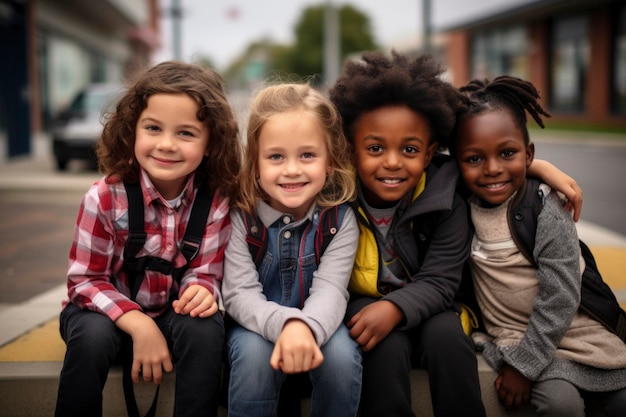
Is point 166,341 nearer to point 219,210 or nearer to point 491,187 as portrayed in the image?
Answer: point 219,210

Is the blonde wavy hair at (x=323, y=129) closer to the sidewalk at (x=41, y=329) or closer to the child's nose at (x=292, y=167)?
the child's nose at (x=292, y=167)

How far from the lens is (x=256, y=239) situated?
2254 mm

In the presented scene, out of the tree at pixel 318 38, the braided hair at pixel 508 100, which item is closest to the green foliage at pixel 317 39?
the tree at pixel 318 38

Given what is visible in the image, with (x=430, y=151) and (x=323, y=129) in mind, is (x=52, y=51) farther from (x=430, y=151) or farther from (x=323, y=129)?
(x=430, y=151)

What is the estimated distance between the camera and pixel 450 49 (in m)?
33.2

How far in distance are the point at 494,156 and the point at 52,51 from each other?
773 inches

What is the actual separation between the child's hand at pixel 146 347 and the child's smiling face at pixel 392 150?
94 centimetres

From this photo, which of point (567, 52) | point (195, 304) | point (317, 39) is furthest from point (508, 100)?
point (317, 39)

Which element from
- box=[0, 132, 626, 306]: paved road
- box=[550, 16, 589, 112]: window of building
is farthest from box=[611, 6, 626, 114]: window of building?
box=[0, 132, 626, 306]: paved road

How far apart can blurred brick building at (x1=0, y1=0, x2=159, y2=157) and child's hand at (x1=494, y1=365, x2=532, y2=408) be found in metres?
9.78

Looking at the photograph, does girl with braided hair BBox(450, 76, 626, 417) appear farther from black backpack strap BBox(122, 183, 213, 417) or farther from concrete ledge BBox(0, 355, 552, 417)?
black backpack strap BBox(122, 183, 213, 417)

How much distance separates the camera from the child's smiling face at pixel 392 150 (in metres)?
2.25

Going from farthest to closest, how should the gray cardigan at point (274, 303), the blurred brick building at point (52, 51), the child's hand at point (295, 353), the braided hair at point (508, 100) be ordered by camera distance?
the blurred brick building at point (52, 51) < the braided hair at point (508, 100) < the gray cardigan at point (274, 303) < the child's hand at point (295, 353)

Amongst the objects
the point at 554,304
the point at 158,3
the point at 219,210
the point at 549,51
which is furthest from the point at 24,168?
the point at 158,3
